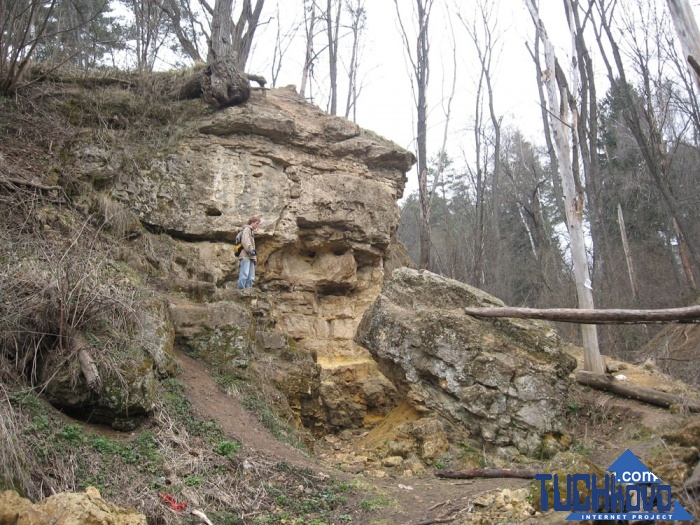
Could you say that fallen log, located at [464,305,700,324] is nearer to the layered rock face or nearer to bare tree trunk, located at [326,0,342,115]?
the layered rock face

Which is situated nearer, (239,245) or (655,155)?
(239,245)

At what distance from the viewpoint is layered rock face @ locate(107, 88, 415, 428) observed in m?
9.98

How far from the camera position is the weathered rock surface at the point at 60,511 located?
340 cm

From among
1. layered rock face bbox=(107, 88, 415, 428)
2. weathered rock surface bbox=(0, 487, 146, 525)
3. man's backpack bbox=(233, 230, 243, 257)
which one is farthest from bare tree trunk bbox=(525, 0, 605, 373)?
weathered rock surface bbox=(0, 487, 146, 525)

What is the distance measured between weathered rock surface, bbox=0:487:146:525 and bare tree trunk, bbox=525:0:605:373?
327 inches

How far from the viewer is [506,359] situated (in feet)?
25.3

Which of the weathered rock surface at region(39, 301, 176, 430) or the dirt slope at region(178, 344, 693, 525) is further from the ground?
the weathered rock surface at region(39, 301, 176, 430)

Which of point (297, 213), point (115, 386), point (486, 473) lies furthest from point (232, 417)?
point (297, 213)

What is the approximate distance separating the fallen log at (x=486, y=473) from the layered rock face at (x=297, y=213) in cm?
339

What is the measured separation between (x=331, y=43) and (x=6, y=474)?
19014mm

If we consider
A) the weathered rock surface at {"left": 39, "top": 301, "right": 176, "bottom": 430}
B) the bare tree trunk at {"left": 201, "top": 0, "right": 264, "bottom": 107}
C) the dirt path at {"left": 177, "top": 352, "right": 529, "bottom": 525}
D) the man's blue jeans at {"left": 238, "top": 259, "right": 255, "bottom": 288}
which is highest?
the bare tree trunk at {"left": 201, "top": 0, "right": 264, "bottom": 107}

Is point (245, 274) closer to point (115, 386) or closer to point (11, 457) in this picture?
point (115, 386)

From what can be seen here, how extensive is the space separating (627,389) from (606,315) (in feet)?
14.6

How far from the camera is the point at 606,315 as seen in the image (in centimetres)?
527
